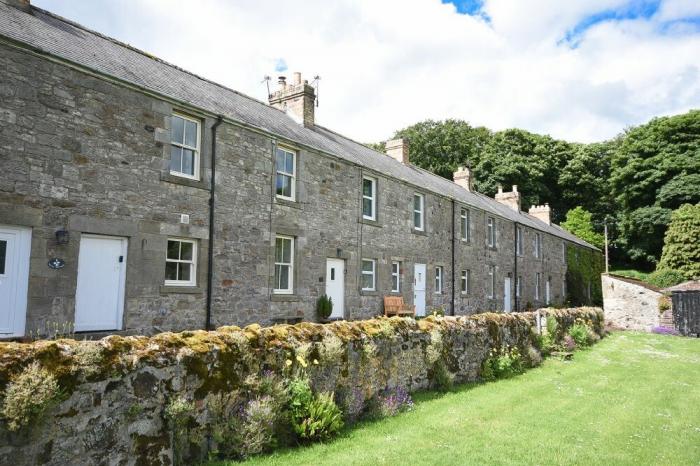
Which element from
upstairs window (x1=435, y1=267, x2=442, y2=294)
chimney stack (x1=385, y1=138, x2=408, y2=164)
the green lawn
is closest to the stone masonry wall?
upstairs window (x1=435, y1=267, x2=442, y2=294)

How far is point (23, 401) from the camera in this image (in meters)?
4.02

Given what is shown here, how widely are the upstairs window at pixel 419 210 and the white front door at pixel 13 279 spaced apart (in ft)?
47.3

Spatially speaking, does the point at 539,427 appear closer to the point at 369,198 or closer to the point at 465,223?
the point at 369,198

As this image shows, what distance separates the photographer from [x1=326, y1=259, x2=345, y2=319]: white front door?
16.2 metres

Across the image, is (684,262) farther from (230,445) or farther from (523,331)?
(230,445)

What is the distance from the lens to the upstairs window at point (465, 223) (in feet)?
80.8

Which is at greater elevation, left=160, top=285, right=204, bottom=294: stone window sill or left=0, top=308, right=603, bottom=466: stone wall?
left=160, top=285, right=204, bottom=294: stone window sill

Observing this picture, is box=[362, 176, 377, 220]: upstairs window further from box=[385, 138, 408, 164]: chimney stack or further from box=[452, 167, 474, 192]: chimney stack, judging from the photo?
box=[452, 167, 474, 192]: chimney stack

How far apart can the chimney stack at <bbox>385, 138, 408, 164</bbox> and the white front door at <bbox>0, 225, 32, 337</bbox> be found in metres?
19.5

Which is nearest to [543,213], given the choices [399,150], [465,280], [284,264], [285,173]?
[399,150]

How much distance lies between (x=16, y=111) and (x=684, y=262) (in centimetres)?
3987

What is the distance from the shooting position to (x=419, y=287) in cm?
2078

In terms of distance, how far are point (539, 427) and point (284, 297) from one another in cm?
786

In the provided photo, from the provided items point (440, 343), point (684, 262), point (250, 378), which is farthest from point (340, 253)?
point (684, 262)
